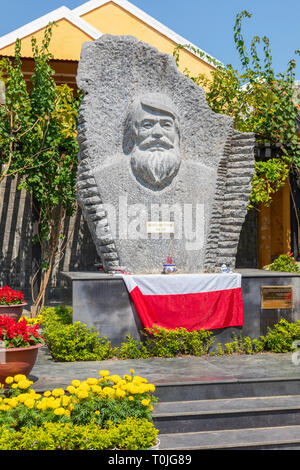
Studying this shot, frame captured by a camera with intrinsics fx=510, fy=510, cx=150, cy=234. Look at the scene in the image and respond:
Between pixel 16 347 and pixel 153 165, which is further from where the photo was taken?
pixel 153 165

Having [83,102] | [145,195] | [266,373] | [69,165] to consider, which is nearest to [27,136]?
[69,165]

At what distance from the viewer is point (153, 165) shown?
22.5 ft

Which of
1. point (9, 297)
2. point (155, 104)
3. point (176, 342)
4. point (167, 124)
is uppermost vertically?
point (155, 104)

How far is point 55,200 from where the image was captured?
9211 mm

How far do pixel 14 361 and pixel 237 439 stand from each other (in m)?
1.99

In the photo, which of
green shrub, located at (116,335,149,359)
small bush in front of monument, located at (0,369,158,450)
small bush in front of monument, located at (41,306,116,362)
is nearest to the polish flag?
green shrub, located at (116,335,149,359)

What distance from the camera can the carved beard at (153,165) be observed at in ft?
22.5

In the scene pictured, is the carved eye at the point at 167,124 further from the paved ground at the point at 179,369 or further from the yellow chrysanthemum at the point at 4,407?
the yellow chrysanthemum at the point at 4,407

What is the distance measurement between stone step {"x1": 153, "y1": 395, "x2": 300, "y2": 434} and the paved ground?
0.30m

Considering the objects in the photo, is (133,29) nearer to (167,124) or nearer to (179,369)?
(167,124)

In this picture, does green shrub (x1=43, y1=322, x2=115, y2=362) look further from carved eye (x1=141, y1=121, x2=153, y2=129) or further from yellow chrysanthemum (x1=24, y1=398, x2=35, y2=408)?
carved eye (x1=141, y1=121, x2=153, y2=129)

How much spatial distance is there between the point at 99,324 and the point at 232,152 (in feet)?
10.6

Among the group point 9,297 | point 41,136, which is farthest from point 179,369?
point 41,136
